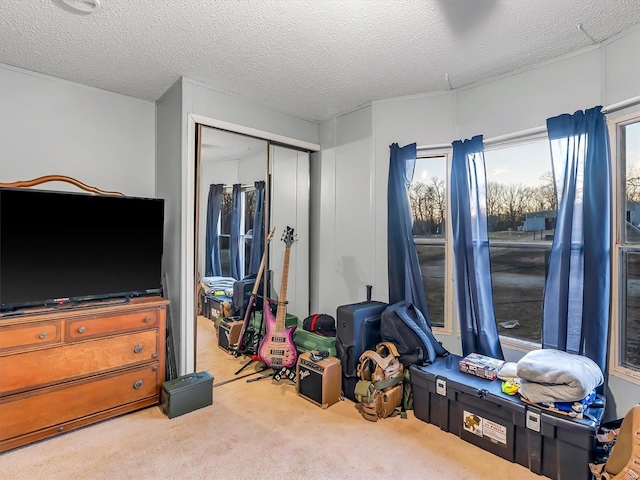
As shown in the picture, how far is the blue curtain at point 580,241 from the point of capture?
211 cm

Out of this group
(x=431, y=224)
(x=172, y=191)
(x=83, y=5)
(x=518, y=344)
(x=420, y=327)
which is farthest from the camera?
(x=431, y=224)

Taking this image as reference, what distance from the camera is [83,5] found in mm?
1861

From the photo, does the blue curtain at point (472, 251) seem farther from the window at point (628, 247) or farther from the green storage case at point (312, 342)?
the green storage case at point (312, 342)

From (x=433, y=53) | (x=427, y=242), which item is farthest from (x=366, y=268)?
(x=433, y=53)

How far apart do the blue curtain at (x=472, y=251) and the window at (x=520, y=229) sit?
16 centimetres

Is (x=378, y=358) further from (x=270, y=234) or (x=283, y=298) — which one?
(x=270, y=234)

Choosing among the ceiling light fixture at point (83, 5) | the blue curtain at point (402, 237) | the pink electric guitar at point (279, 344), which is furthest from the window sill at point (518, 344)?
the ceiling light fixture at point (83, 5)

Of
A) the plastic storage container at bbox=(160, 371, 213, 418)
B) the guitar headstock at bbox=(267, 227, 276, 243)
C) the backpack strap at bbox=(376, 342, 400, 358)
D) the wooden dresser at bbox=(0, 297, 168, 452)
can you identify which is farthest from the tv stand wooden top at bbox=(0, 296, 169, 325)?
the backpack strap at bbox=(376, 342, 400, 358)

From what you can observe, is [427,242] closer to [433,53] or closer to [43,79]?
[433,53]

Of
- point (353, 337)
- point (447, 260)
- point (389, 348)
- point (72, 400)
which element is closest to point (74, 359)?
point (72, 400)

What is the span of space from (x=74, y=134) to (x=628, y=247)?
13.2ft

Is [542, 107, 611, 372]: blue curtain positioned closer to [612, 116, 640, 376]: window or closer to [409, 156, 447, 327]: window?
[612, 116, 640, 376]: window

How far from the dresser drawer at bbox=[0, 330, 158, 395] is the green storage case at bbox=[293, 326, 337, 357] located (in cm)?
122

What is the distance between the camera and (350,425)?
2.41 m
